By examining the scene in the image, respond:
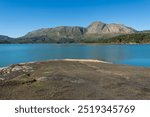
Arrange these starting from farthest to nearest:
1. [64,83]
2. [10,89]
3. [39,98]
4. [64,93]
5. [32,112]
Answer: [64,83] < [10,89] < [64,93] < [39,98] < [32,112]

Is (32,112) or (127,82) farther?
(127,82)

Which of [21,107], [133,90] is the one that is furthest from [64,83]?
[21,107]

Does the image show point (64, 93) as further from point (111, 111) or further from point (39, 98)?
point (111, 111)

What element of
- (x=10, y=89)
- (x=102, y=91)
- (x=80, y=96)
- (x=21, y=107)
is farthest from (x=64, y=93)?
(x=21, y=107)

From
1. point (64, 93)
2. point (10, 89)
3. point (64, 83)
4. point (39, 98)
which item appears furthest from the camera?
point (64, 83)

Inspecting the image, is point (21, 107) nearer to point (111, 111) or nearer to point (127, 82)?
point (111, 111)

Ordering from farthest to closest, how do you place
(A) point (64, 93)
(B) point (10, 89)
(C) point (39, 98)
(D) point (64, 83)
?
(D) point (64, 83) < (B) point (10, 89) < (A) point (64, 93) < (C) point (39, 98)

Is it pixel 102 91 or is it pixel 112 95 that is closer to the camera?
pixel 112 95

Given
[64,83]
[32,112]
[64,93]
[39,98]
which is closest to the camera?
[32,112]

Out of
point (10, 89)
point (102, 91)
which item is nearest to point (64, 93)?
point (102, 91)
